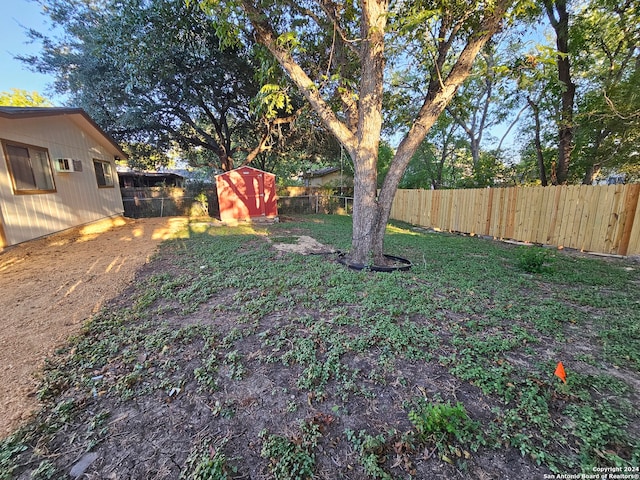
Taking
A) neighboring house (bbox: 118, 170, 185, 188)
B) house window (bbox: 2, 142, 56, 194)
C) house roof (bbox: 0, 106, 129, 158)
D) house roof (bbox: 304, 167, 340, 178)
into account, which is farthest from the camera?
house roof (bbox: 304, 167, 340, 178)

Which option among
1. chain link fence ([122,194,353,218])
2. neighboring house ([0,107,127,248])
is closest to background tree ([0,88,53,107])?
chain link fence ([122,194,353,218])

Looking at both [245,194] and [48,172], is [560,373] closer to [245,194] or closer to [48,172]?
[48,172]

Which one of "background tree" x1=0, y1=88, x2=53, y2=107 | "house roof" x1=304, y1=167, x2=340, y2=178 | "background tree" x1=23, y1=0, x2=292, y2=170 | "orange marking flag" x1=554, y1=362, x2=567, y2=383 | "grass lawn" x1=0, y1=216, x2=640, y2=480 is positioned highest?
"background tree" x1=0, y1=88, x2=53, y2=107

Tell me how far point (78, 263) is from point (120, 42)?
636 cm

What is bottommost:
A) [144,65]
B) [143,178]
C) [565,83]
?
[143,178]

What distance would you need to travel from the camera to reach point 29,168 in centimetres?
571

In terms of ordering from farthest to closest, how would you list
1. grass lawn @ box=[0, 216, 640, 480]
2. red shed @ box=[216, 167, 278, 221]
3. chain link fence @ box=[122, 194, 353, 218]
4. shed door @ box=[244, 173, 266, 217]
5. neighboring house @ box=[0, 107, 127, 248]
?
chain link fence @ box=[122, 194, 353, 218] < shed door @ box=[244, 173, 266, 217] < red shed @ box=[216, 167, 278, 221] < neighboring house @ box=[0, 107, 127, 248] < grass lawn @ box=[0, 216, 640, 480]

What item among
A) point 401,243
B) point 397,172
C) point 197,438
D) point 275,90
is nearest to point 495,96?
point 401,243

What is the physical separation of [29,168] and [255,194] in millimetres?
6312

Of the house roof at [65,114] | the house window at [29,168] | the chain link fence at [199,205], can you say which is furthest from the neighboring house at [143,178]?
the house window at [29,168]

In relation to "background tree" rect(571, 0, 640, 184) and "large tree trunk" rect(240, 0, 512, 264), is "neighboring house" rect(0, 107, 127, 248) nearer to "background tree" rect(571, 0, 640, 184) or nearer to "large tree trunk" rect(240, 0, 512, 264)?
"large tree trunk" rect(240, 0, 512, 264)

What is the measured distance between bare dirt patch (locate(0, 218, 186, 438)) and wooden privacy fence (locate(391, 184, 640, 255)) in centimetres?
844

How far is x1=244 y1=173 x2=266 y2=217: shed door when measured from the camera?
10.6 meters

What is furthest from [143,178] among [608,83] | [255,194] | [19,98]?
[608,83]
